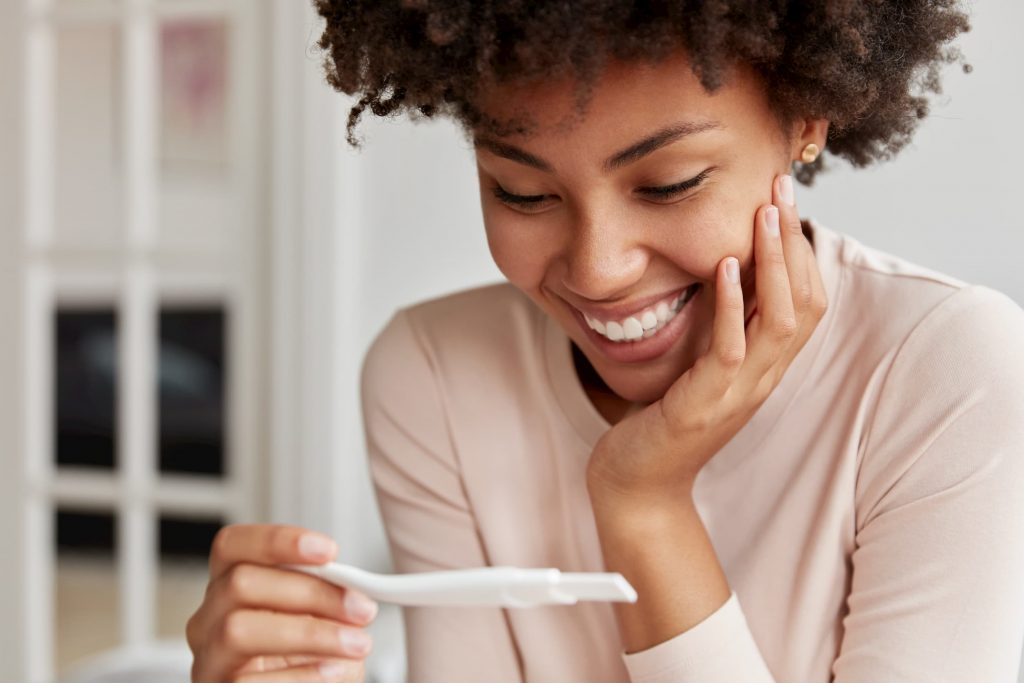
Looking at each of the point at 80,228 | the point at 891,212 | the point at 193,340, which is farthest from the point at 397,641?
the point at 80,228

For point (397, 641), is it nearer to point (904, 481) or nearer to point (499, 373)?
point (499, 373)

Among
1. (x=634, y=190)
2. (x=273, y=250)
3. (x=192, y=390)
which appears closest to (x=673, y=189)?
(x=634, y=190)

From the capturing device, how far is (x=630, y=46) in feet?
3.02

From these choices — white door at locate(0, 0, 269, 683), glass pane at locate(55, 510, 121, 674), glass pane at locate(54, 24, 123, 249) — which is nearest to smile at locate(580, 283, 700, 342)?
white door at locate(0, 0, 269, 683)

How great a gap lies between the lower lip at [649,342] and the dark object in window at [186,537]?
10.4 feet

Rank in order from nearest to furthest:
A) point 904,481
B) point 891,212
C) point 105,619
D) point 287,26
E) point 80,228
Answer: point 904,481 < point 891,212 < point 287,26 < point 105,619 < point 80,228

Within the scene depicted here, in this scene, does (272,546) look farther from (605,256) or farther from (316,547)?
(605,256)

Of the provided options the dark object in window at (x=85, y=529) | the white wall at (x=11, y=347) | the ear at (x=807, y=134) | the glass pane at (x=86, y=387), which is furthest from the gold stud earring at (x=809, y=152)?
the dark object in window at (x=85, y=529)

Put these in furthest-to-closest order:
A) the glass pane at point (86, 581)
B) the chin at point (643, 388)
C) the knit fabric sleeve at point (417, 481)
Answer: the glass pane at point (86, 581) → the knit fabric sleeve at point (417, 481) → the chin at point (643, 388)

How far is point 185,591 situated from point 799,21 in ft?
12.7

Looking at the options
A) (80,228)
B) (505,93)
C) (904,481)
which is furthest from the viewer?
(80,228)

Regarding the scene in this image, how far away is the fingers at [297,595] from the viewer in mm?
962

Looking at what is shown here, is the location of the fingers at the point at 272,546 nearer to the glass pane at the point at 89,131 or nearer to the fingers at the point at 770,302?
the fingers at the point at 770,302

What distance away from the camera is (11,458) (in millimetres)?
2846
